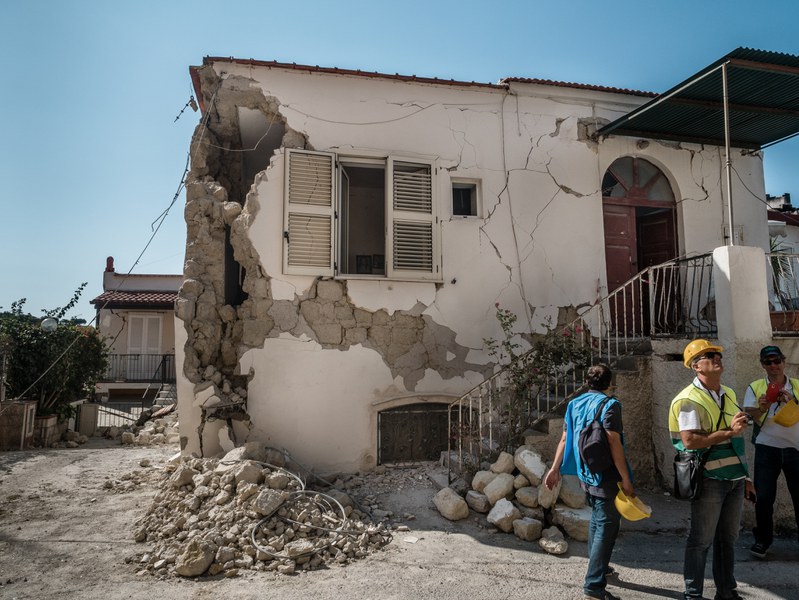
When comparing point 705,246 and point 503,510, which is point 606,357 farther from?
point 705,246

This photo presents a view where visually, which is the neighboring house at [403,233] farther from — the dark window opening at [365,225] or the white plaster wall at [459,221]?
the dark window opening at [365,225]

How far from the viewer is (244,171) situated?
27.4 ft

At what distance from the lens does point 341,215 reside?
7.72 m

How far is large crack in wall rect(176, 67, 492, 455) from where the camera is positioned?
6703 millimetres

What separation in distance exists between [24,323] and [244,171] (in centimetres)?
639

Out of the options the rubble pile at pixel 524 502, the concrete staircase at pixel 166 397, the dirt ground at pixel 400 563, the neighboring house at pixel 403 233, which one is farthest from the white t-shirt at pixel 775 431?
the concrete staircase at pixel 166 397

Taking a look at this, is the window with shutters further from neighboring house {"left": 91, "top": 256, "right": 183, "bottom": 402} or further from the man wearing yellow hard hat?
neighboring house {"left": 91, "top": 256, "right": 183, "bottom": 402}

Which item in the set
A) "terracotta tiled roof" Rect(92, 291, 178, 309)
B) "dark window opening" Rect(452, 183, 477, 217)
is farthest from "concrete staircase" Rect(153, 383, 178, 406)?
"dark window opening" Rect(452, 183, 477, 217)

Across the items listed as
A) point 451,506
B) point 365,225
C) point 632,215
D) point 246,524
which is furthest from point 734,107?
point 246,524

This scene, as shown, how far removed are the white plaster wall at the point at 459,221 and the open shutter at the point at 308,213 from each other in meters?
0.14

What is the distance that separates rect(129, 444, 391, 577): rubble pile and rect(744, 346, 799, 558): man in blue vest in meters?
3.18

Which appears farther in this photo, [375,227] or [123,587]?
[375,227]

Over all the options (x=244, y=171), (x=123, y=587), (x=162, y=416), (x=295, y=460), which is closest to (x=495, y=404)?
(x=295, y=460)

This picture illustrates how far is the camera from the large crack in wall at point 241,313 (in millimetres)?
6703
